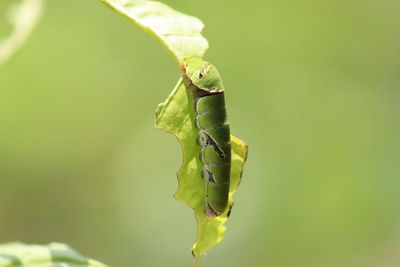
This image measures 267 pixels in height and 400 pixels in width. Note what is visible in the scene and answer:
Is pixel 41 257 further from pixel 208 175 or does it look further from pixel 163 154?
pixel 163 154

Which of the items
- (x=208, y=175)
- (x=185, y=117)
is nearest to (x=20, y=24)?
(x=185, y=117)

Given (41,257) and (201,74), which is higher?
(201,74)

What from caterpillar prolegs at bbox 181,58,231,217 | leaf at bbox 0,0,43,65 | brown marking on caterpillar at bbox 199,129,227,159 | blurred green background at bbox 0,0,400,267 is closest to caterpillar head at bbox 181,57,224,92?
caterpillar prolegs at bbox 181,58,231,217

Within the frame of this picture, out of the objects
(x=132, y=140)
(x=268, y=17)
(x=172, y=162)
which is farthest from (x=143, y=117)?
(x=268, y=17)

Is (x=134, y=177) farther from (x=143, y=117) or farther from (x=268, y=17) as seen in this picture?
(x=268, y=17)

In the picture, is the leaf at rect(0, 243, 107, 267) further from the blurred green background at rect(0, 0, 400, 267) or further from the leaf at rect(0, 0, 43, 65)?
the blurred green background at rect(0, 0, 400, 267)
